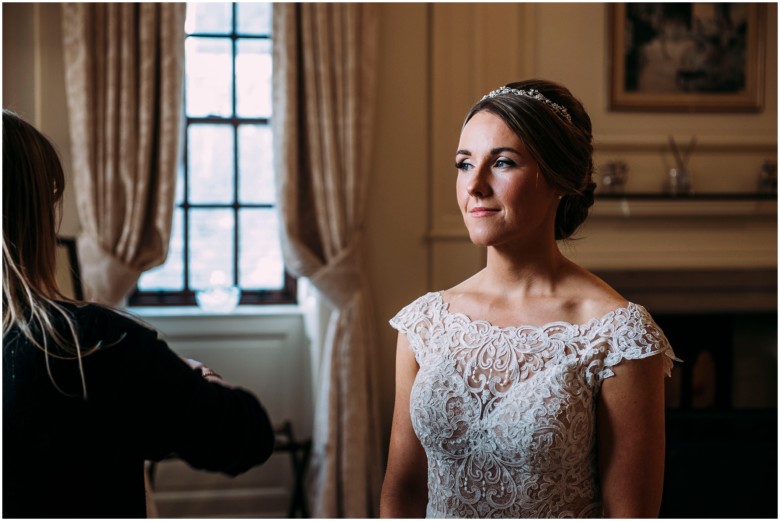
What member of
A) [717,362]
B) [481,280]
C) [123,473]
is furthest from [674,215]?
[123,473]

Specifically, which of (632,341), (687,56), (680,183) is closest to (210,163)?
(680,183)

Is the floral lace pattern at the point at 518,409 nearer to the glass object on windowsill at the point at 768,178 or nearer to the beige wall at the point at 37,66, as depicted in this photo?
the beige wall at the point at 37,66

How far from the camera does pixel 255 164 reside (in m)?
4.69

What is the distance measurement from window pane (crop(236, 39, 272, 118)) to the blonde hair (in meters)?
3.28

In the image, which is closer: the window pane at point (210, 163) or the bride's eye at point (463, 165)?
the bride's eye at point (463, 165)

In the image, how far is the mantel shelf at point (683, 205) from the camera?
4590 millimetres

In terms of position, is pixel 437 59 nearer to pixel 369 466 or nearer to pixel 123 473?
pixel 369 466

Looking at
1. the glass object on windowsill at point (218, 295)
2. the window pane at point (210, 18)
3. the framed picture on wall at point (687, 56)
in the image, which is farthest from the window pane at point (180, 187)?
the framed picture on wall at point (687, 56)

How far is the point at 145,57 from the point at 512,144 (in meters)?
3.06

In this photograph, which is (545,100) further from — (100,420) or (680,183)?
(680,183)

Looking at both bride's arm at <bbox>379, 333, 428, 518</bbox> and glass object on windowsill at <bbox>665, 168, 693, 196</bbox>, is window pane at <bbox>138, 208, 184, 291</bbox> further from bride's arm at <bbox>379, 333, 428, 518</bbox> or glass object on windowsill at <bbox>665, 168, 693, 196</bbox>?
bride's arm at <bbox>379, 333, 428, 518</bbox>

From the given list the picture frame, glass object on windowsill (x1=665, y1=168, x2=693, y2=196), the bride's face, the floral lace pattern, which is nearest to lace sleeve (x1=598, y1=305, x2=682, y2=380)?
the floral lace pattern

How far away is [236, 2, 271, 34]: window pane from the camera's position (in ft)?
15.1

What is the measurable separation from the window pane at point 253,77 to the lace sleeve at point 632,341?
334 cm
